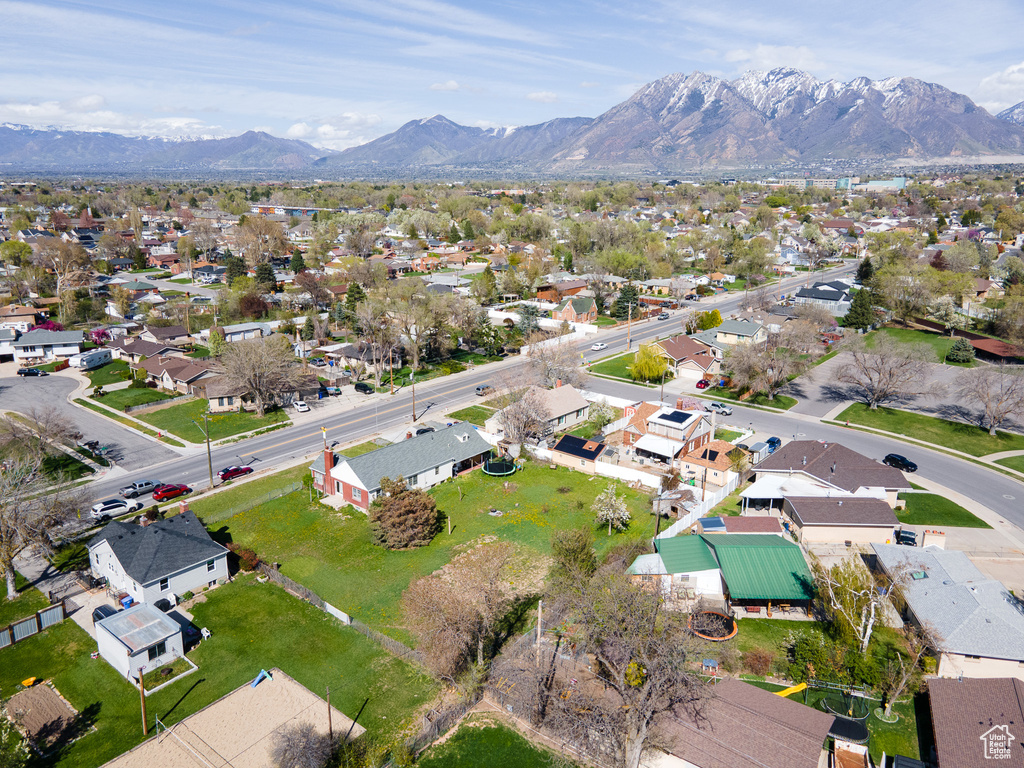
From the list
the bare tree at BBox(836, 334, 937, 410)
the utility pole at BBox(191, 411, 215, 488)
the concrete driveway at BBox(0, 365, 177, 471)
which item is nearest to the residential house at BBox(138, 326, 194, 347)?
the concrete driveway at BBox(0, 365, 177, 471)

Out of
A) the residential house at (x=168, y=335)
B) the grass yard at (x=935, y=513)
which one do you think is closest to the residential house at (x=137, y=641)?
the grass yard at (x=935, y=513)

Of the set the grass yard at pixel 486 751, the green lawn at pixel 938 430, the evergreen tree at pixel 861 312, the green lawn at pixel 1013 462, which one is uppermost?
the evergreen tree at pixel 861 312

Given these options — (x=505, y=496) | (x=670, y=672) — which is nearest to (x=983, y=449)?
(x=505, y=496)

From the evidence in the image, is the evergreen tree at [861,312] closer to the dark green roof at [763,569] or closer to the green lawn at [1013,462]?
the green lawn at [1013,462]

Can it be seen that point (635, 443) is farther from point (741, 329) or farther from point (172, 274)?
point (172, 274)

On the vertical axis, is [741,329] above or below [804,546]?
above
